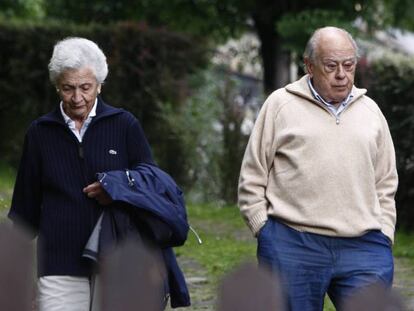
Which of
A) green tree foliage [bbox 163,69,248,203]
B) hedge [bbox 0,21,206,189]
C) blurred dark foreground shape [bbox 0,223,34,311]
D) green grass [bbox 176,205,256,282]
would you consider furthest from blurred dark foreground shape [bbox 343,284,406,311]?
hedge [bbox 0,21,206,189]

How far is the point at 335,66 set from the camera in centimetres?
470

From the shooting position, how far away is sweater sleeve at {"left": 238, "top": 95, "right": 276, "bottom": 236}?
4.80 metres

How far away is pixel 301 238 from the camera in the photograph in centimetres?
469

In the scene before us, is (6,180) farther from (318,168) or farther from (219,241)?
(318,168)

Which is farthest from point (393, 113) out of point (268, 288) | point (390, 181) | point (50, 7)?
point (50, 7)

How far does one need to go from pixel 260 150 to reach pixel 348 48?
0.55 m

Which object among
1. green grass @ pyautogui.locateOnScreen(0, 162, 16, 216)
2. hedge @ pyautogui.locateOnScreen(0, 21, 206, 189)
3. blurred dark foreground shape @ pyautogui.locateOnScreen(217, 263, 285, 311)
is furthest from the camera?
hedge @ pyautogui.locateOnScreen(0, 21, 206, 189)

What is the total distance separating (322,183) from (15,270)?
2.66 meters

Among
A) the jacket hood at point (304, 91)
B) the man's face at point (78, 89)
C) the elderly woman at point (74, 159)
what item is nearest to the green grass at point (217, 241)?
the jacket hood at point (304, 91)

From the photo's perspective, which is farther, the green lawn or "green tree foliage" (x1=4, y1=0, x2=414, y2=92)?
"green tree foliage" (x1=4, y1=0, x2=414, y2=92)

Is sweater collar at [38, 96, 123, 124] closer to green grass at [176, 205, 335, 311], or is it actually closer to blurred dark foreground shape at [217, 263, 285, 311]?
blurred dark foreground shape at [217, 263, 285, 311]

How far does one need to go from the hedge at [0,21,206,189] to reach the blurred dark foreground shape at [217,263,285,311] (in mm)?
13910

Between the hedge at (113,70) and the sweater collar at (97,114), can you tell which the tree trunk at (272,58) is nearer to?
the hedge at (113,70)

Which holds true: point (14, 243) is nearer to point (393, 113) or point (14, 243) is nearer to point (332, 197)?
point (332, 197)
